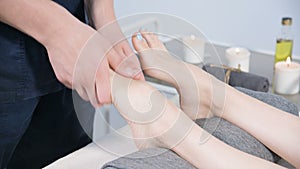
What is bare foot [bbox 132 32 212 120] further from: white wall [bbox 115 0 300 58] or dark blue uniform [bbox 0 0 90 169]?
white wall [bbox 115 0 300 58]

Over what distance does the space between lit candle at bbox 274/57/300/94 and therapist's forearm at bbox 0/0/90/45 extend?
29.2 inches

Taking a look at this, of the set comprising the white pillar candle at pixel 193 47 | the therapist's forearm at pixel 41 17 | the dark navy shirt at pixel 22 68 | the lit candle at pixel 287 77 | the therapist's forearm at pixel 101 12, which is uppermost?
the therapist's forearm at pixel 41 17

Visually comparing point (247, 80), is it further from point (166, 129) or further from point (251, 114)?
point (166, 129)

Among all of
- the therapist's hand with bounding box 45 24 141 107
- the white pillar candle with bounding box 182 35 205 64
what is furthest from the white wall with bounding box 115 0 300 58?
the therapist's hand with bounding box 45 24 141 107

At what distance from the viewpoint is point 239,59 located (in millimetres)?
1464

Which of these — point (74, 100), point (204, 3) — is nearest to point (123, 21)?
Answer: point (74, 100)

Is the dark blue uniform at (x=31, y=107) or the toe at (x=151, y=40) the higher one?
the toe at (x=151, y=40)

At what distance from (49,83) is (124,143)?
0.19m

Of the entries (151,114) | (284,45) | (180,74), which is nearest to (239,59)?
(284,45)

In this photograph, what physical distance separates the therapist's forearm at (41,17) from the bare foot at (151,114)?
0.43 feet

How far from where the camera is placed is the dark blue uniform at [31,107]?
36.9 inches

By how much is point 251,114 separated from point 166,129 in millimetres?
180

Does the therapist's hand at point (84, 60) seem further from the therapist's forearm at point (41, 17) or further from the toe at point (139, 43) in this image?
the toe at point (139, 43)

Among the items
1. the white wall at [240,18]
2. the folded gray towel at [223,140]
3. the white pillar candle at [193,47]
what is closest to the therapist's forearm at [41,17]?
the folded gray towel at [223,140]
